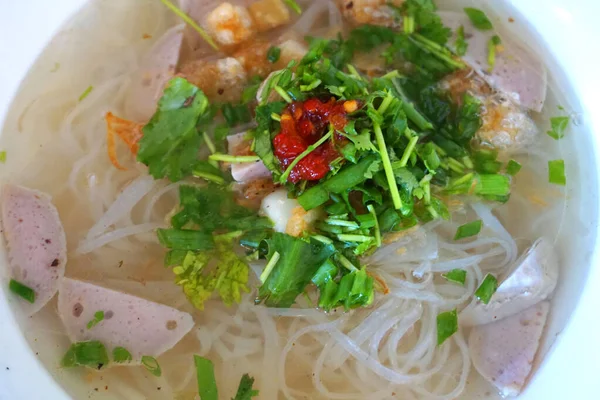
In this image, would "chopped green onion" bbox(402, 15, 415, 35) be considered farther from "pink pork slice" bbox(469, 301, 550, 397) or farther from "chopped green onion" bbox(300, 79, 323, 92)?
"pink pork slice" bbox(469, 301, 550, 397)

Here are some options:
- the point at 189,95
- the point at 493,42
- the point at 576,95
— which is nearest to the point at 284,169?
the point at 189,95

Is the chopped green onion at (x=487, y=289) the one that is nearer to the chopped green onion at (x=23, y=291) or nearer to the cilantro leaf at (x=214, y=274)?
the cilantro leaf at (x=214, y=274)

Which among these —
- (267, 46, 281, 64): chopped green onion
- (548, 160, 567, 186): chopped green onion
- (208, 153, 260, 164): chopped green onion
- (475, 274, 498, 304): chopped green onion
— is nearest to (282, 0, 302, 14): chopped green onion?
(267, 46, 281, 64): chopped green onion

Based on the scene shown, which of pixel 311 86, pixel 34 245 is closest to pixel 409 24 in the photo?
pixel 311 86

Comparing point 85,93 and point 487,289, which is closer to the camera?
point 487,289

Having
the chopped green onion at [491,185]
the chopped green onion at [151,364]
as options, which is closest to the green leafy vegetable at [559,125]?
the chopped green onion at [491,185]

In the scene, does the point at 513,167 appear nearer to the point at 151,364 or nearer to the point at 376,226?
the point at 376,226
